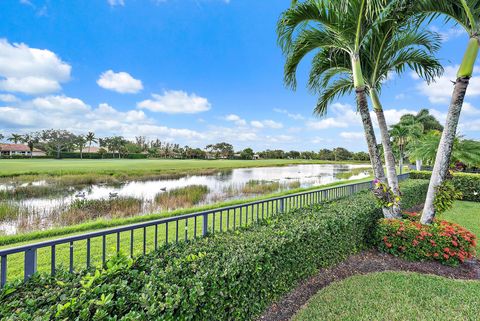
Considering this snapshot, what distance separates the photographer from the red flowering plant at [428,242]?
4.16 metres

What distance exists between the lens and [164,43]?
13781 millimetres

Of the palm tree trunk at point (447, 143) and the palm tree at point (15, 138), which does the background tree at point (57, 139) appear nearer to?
the palm tree at point (15, 138)

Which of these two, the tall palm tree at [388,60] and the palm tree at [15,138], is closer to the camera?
the tall palm tree at [388,60]

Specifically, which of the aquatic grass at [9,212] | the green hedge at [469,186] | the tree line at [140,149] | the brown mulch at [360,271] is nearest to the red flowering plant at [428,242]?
the brown mulch at [360,271]

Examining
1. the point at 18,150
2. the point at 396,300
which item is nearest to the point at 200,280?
the point at 396,300

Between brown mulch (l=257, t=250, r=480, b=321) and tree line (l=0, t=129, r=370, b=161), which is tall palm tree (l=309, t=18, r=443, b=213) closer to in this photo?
brown mulch (l=257, t=250, r=480, b=321)

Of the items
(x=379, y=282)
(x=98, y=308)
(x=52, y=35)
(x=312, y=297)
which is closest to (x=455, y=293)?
(x=379, y=282)

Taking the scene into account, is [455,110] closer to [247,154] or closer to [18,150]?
[247,154]

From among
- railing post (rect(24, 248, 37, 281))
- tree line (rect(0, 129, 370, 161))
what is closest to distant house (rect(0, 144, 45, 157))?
tree line (rect(0, 129, 370, 161))

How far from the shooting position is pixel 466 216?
311 inches

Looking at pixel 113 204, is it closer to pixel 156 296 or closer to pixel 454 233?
pixel 156 296

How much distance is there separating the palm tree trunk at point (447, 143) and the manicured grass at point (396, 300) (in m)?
1.54

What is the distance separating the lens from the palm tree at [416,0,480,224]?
13.1 feet

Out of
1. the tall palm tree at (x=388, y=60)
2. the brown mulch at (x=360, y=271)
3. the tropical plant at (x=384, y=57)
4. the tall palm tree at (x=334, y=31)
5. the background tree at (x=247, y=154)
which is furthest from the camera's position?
the background tree at (x=247, y=154)
